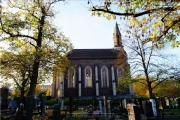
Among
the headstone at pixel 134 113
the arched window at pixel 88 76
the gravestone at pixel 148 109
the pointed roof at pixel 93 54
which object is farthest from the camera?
the pointed roof at pixel 93 54

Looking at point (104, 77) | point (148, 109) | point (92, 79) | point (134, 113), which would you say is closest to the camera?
point (134, 113)

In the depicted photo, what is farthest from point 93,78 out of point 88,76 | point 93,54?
point 93,54

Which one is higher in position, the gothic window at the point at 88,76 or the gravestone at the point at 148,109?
the gothic window at the point at 88,76

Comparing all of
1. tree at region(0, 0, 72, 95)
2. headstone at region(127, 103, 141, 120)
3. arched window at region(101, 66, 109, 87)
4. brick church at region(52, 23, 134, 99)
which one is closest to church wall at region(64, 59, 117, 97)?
brick church at region(52, 23, 134, 99)

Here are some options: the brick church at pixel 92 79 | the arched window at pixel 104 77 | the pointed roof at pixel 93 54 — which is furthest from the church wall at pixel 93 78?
the pointed roof at pixel 93 54

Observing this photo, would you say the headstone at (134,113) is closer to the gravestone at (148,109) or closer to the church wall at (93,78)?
the gravestone at (148,109)

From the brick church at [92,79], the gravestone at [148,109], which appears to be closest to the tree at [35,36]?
the gravestone at [148,109]

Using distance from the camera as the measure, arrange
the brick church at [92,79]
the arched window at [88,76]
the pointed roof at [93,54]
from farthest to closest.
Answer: the pointed roof at [93,54] → the arched window at [88,76] → the brick church at [92,79]

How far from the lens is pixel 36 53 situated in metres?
14.5

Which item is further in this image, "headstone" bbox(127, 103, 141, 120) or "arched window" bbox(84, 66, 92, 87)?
"arched window" bbox(84, 66, 92, 87)

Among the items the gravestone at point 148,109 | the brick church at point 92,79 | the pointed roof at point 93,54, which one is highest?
the pointed roof at point 93,54

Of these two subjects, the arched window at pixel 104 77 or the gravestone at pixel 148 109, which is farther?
the arched window at pixel 104 77

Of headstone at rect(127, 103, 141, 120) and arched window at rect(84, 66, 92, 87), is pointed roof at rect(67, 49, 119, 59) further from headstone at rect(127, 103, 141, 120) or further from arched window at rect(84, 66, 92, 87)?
headstone at rect(127, 103, 141, 120)

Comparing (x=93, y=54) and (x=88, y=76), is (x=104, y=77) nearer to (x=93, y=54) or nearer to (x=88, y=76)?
(x=88, y=76)
